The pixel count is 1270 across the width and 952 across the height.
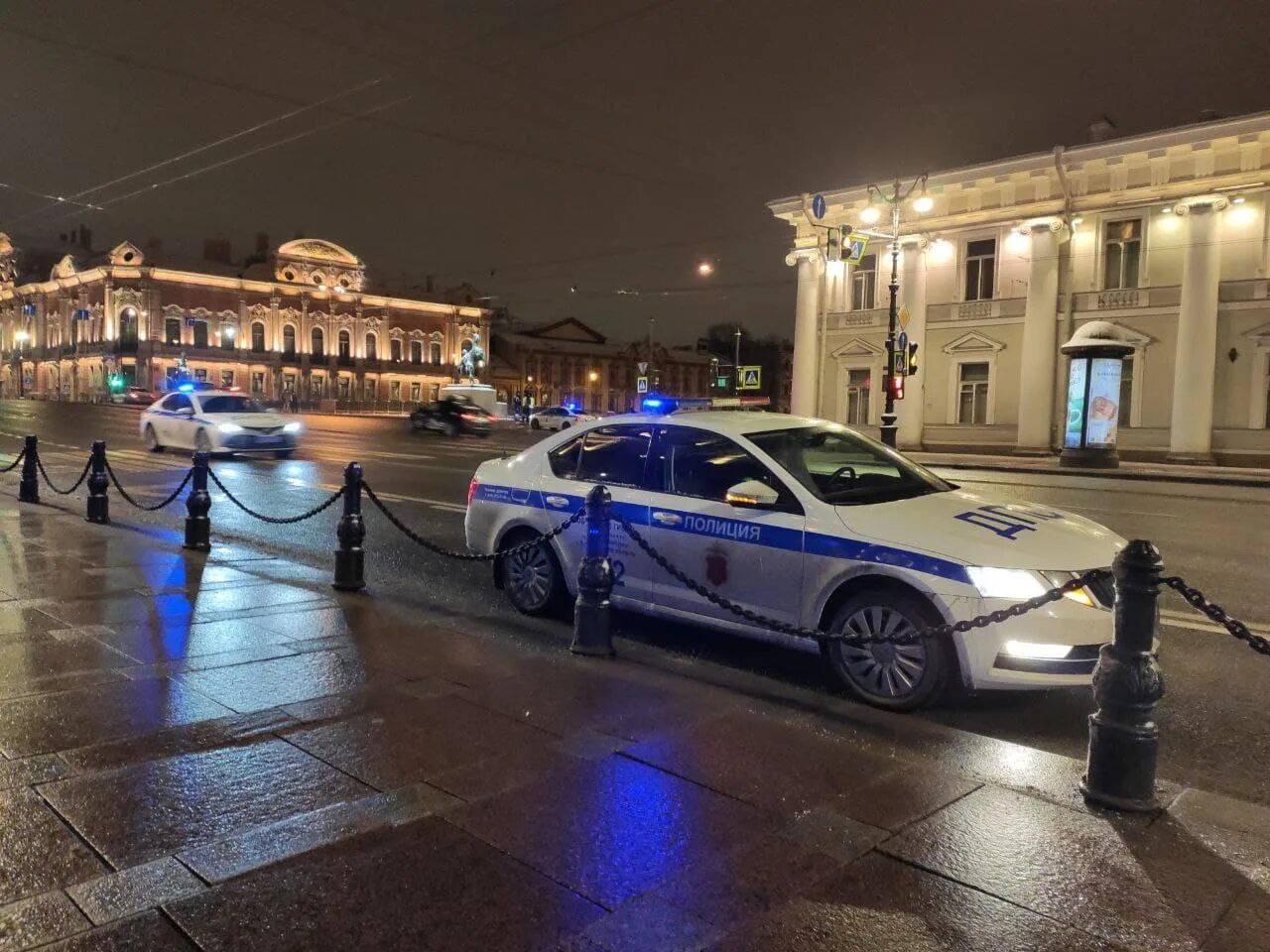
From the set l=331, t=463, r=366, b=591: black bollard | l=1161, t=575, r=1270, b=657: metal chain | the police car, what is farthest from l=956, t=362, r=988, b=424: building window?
l=1161, t=575, r=1270, b=657: metal chain

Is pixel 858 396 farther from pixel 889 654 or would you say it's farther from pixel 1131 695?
pixel 1131 695

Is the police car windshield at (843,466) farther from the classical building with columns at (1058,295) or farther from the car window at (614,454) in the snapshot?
the classical building with columns at (1058,295)

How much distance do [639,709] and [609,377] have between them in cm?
9542

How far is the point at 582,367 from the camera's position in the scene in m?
97.6

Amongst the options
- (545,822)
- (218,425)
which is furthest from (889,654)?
(218,425)

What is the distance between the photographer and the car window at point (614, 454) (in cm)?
681

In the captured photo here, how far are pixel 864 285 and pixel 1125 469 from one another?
13.5m

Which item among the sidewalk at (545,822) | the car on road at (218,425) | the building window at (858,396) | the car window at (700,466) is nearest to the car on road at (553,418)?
the building window at (858,396)

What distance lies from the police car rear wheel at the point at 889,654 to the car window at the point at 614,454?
6.28ft

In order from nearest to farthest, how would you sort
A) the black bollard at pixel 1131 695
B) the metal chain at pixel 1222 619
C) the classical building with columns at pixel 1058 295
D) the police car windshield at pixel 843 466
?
the black bollard at pixel 1131 695 < the metal chain at pixel 1222 619 < the police car windshield at pixel 843 466 < the classical building with columns at pixel 1058 295

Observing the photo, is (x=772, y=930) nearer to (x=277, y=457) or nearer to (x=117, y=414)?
(x=277, y=457)

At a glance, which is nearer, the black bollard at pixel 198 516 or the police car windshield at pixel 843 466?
the police car windshield at pixel 843 466

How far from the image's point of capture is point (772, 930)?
304cm

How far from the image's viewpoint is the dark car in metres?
39.0
